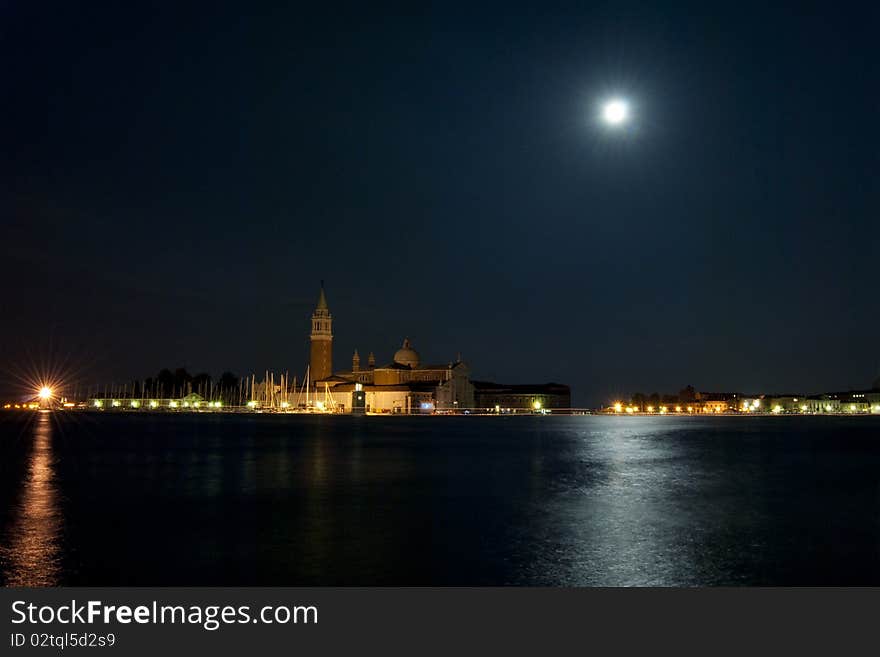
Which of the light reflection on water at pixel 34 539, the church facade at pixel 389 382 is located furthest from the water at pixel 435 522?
the church facade at pixel 389 382

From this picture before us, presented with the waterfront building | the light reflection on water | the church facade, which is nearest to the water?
the light reflection on water

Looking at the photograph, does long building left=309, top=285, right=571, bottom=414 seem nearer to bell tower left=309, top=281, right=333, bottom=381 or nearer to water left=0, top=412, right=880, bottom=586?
bell tower left=309, top=281, right=333, bottom=381

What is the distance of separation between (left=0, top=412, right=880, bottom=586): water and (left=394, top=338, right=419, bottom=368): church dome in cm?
10743

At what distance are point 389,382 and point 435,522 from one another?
117573 millimetres

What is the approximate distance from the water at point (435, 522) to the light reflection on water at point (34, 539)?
44mm

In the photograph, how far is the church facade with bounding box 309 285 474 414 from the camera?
13162 cm

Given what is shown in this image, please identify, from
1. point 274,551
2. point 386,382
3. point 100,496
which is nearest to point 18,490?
point 100,496

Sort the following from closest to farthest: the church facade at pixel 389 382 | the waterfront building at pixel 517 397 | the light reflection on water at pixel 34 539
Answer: the light reflection on water at pixel 34 539 < the church facade at pixel 389 382 < the waterfront building at pixel 517 397

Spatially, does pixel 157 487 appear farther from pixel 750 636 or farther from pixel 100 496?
pixel 750 636

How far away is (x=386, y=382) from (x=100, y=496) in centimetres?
11313

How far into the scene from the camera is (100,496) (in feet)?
70.8

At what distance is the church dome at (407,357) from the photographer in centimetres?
14262

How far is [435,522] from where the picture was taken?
17.5 m

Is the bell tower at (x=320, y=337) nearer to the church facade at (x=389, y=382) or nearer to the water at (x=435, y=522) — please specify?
the church facade at (x=389, y=382)
